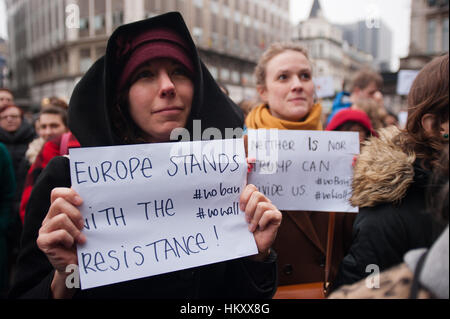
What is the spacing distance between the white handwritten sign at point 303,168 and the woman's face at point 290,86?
0.33 m

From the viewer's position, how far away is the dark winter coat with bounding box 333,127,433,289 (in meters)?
1.18

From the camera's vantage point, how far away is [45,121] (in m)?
3.81

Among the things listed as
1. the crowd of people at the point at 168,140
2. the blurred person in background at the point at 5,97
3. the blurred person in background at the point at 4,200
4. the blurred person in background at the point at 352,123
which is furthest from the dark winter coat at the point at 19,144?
the blurred person in background at the point at 352,123

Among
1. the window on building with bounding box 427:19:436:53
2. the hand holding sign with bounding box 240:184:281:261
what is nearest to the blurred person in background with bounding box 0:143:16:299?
the hand holding sign with bounding box 240:184:281:261

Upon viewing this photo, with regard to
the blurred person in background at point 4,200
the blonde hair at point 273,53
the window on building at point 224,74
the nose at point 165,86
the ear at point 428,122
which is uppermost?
the window on building at point 224,74

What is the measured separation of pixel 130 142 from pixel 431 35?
77.9 ft

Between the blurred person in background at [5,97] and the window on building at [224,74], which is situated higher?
the window on building at [224,74]

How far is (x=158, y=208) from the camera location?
3.84 feet

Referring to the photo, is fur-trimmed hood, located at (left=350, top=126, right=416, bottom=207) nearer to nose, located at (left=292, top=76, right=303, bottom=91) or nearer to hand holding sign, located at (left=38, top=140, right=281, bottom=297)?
hand holding sign, located at (left=38, top=140, right=281, bottom=297)

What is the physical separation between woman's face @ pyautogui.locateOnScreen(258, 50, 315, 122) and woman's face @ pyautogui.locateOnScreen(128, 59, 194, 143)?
3.18 ft

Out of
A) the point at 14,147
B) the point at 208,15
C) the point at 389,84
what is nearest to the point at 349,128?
the point at 14,147

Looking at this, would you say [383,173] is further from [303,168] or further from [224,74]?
[224,74]

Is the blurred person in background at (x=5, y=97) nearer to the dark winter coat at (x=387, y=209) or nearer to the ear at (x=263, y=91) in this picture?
the ear at (x=263, y=91)

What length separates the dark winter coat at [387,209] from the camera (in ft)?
3.86
